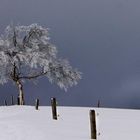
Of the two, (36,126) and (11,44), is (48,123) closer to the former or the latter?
(36,126)

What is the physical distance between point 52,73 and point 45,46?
A: 382cm

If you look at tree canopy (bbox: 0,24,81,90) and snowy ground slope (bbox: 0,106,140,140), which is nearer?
snowy ground slope (bbox: 0,106,140,140)

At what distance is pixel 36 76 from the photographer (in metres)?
55.8

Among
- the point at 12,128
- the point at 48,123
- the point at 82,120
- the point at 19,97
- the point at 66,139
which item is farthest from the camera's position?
the point at 19,97

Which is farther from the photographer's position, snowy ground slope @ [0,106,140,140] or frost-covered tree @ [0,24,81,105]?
frost-covered tree @ [0,24,81,105]

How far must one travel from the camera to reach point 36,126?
24516 millimetres

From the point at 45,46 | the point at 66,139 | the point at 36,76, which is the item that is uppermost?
the point at 45,46

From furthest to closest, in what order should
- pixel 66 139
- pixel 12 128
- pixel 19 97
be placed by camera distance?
pixel 19 97 → pixel 12 128 → pixel 66 139

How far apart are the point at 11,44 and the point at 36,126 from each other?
3069 centimetres

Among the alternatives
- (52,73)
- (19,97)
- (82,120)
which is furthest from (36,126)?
(52,73)

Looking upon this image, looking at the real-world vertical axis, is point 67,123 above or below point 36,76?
below

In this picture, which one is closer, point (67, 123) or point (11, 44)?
point (67, 123)

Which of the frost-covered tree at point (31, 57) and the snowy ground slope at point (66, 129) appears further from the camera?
the frost-covered tree at point (31, 57)

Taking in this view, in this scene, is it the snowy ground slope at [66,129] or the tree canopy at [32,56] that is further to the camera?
the tree canopy at [32,56]
